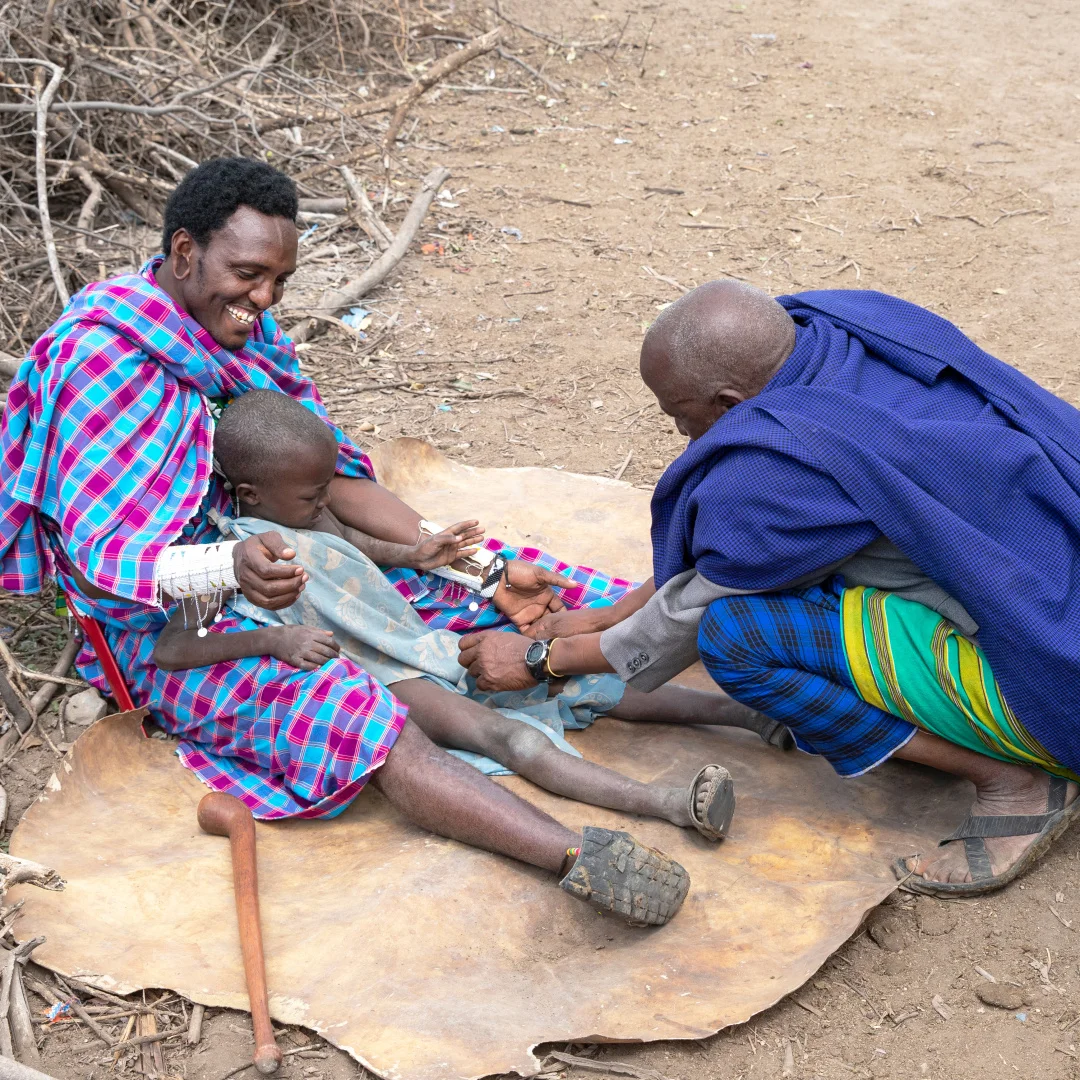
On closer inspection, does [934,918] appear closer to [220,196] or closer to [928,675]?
[928,675]

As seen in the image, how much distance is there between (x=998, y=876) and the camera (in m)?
2.18

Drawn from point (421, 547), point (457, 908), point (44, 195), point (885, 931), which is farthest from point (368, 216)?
point (885, 931)

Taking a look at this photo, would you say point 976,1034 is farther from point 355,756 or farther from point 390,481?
point 390,481

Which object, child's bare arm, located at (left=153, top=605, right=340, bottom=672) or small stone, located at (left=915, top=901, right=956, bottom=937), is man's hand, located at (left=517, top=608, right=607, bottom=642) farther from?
small stone, located at (left=915, top=901, right=956, bottom=937)

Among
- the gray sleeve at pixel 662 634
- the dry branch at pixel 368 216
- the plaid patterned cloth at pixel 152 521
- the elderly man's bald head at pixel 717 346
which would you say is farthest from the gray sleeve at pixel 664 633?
the dry branch at pixel 368 216


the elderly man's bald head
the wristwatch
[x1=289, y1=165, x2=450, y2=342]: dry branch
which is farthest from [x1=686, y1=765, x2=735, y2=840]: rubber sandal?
[x1=289, y1=165, x2=450, y2=342]: dry branch

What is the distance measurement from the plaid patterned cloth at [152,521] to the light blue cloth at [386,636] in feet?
0.44

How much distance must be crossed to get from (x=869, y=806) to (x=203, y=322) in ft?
5.67

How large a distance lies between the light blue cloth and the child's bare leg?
4cm

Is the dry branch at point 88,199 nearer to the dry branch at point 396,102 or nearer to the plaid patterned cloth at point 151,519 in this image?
the dry branch at point 396,102

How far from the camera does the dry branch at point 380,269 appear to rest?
4.68 m

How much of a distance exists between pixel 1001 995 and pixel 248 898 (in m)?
1.32

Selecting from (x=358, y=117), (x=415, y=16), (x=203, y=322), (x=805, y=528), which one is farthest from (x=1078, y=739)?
(x=415, y=16)

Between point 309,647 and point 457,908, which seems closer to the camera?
point 457,908
